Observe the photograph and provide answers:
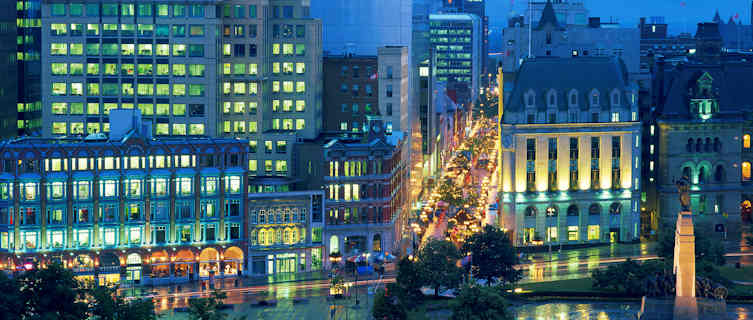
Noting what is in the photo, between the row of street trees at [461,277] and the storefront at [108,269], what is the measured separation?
40502mm

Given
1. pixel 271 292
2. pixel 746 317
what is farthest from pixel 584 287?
pixel 271 292

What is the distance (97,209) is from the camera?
198m

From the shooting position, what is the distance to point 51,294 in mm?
149375

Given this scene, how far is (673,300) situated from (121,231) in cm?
8905

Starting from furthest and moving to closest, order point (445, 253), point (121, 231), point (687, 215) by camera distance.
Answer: point (121, 231), point (445, 253), point (687, 215)

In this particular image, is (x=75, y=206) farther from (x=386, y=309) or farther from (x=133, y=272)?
(x=386, y=309)

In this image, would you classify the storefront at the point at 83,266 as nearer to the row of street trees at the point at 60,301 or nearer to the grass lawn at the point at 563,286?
the row of street trees at the point at 60,301

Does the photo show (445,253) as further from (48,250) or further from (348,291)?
(48,250)

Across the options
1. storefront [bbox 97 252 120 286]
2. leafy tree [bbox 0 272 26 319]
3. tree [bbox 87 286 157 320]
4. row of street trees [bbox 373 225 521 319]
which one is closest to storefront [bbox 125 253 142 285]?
storefront [bbox 97 252 120 286]

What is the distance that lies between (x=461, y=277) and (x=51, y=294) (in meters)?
56.8

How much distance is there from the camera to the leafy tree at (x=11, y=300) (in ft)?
474

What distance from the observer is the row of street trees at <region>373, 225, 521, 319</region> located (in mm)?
155500

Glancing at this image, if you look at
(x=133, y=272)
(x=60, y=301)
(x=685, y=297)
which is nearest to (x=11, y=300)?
(x=60, y=301)

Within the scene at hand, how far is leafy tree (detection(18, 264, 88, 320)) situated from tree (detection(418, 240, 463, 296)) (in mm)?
46155
